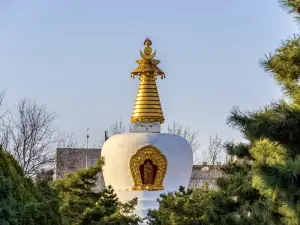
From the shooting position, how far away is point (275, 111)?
39.8 feet

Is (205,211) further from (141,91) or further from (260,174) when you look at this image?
(141,91)

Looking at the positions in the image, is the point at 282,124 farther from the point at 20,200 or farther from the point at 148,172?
the point at 148,172

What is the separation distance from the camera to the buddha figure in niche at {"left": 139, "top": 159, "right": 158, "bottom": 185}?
94.7ft

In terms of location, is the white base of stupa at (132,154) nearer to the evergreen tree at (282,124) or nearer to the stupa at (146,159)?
the stupa at (146,159)

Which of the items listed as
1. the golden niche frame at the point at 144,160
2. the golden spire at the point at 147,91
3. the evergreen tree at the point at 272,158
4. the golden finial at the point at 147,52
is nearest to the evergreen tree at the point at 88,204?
the evergreen tree at the point at 272,158

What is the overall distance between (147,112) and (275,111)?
18.0 metres

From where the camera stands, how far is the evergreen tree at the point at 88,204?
1861 cm

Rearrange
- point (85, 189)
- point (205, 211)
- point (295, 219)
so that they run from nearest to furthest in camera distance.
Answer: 1. point (295, 219)
2. point (205, 211)
3. point (85, 189)

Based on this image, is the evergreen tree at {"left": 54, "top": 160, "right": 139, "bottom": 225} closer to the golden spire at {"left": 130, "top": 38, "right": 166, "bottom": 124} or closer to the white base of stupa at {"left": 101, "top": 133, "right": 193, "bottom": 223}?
the white base of stupa at {"left": 101, "top": 133, "right": 193, "bottom": 223}

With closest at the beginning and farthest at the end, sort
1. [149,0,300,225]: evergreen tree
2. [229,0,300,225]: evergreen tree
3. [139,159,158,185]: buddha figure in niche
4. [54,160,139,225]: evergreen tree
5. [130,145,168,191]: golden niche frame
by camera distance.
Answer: [149,0,300,225]: evergreen tree < [229,0,300,225]: evergreen tree < [54,160,139,225]: evergreen tree < [130,145,168,191]: golden niche frame < [139,159,158,185]: buddha figure in niche

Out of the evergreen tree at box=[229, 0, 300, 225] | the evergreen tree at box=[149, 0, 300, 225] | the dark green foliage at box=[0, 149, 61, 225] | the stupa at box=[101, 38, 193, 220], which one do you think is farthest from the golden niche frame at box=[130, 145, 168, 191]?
the dark green foliage at box=[0, 149, 61, 225]

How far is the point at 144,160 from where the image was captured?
28.8 metres

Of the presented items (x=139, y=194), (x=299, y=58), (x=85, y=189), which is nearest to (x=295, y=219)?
(x=299, y=58)

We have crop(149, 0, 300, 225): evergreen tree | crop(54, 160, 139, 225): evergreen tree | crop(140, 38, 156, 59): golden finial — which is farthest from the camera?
crop(140, 38, 156, 59): golden finial
